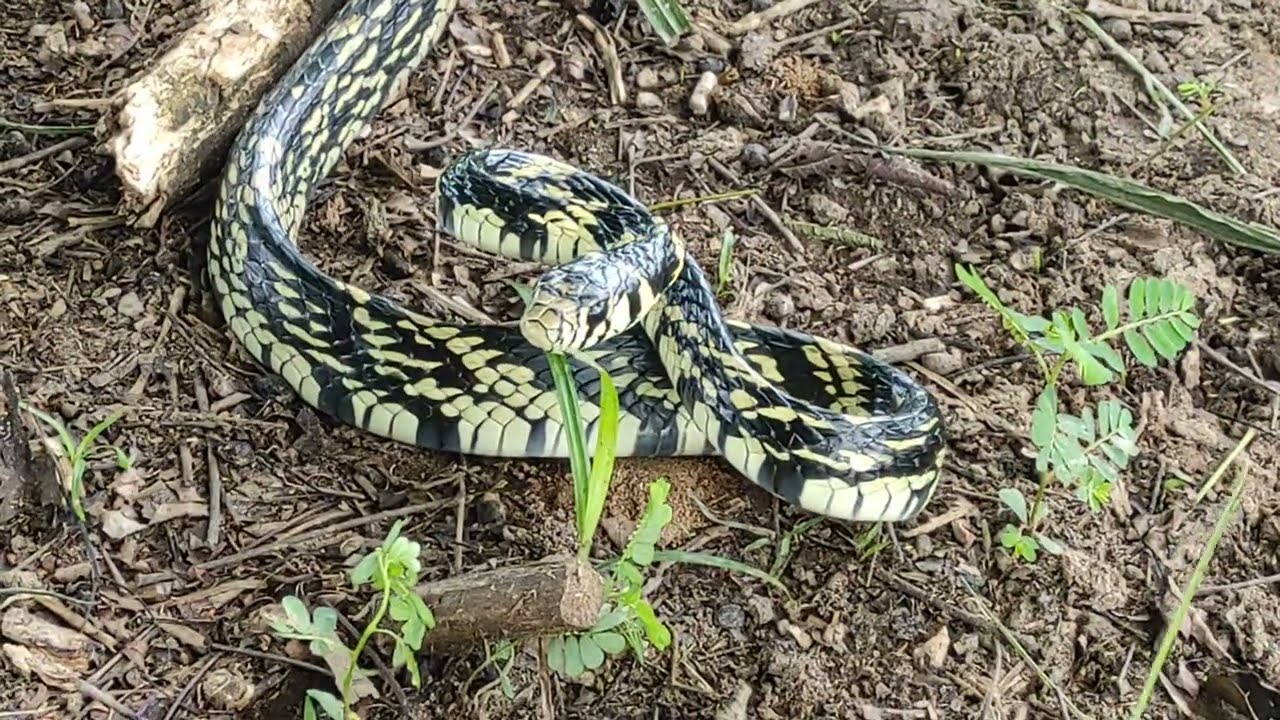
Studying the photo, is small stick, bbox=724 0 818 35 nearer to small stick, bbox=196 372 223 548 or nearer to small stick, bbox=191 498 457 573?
small stick, bbox=191 498 457 573

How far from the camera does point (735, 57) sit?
5.23 meters

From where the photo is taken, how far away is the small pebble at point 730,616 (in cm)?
361

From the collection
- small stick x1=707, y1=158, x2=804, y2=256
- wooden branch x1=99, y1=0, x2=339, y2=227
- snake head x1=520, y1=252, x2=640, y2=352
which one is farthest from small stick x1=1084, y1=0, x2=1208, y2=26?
wooden branch x1=99, y1=0, x2=339, y2=227

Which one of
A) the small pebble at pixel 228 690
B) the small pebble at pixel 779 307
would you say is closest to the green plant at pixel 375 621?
the small pebble at pixel 228 690

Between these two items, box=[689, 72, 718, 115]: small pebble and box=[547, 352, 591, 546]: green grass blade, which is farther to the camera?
box=[689, 72, 718, 115]: small pebble

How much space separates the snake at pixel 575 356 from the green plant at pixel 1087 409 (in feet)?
0.88

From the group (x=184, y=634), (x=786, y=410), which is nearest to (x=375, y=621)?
(x=184, y=634)

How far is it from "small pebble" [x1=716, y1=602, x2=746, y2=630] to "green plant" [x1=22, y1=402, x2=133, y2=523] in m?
1.54

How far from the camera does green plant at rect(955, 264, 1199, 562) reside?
11.9ft

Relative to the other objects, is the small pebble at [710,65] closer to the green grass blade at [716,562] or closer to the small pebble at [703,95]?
the small pebble at [703,95]

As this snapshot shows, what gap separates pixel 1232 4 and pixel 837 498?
3118 mm

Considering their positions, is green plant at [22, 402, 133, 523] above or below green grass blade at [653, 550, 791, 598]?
above

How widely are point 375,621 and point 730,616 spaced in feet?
3.33

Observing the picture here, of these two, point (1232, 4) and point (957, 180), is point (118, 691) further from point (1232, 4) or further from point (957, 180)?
point (1232, 4)
